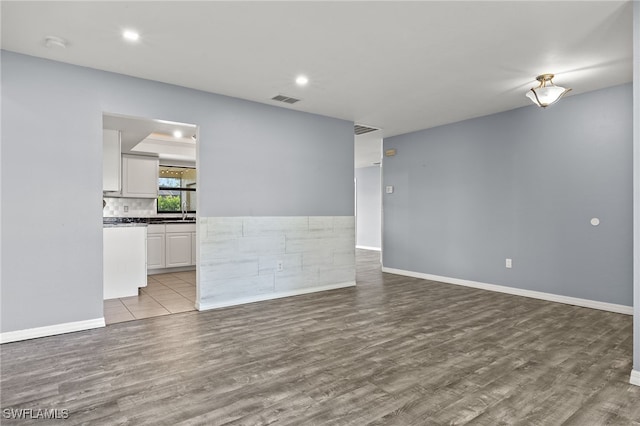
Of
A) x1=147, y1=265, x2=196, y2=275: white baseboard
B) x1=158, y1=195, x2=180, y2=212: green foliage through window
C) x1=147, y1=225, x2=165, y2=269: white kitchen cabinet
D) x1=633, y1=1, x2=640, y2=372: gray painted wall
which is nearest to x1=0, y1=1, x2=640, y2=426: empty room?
x1=633, y1=1, x2=640, y2=372: gray painted wall

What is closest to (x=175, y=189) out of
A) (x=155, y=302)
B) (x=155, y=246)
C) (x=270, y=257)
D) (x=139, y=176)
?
(x=139, y=176)

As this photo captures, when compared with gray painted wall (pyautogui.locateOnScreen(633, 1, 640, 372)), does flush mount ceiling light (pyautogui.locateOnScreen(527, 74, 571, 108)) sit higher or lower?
higher

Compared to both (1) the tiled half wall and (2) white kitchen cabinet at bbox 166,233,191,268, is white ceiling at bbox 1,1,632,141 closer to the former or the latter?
(1) the tiled half wall

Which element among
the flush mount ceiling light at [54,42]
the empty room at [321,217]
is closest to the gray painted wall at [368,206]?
the empty room at [321,217]

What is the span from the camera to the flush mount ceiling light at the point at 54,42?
2.92 meters

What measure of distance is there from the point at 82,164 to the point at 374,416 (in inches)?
135

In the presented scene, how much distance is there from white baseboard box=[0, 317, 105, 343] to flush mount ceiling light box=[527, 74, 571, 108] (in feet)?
16.8

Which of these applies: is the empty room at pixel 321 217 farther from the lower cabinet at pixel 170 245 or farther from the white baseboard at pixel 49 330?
the lower cabinet at pixel 170 245

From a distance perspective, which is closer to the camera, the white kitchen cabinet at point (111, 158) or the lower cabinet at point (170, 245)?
the white kitchen cabinet at point (111, 158)

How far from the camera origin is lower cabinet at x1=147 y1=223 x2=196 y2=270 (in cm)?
657

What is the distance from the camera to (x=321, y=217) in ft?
17.4

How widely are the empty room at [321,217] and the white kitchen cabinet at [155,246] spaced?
93 centimetres

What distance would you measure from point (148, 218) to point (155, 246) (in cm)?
65

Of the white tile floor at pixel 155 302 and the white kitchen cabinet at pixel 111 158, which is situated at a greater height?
the white kitchen cabinet at pixel 111 158
